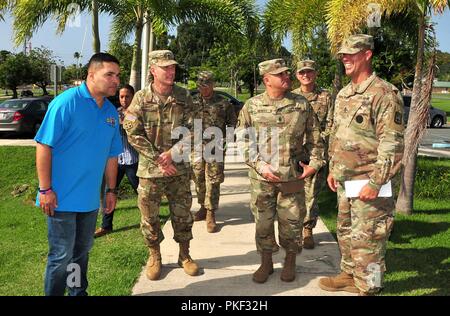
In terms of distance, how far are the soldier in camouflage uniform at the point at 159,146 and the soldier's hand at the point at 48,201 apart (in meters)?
1.12

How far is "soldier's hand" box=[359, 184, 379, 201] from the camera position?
10.8ft

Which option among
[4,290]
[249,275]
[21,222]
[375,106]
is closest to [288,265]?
[249,275]

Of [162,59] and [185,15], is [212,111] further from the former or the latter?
[185,15]

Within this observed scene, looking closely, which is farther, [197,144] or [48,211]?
[197,144]

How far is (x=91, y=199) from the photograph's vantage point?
10.1 feet

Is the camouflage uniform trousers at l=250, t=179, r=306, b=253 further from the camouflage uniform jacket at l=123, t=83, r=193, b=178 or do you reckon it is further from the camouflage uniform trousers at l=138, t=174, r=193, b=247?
the camouflage uniform jacket at l=123, t=83, r=193, b=178

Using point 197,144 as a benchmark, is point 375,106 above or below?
above

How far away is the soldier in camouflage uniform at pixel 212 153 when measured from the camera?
5.65 m

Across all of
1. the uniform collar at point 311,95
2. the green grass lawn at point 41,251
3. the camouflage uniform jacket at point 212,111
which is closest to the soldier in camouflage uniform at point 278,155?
the uniform collar at point 311,95

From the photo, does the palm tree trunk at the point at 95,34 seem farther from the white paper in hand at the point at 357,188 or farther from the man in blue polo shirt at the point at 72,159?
the white paper in hand at the point at 357,188

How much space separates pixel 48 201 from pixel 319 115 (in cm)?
338

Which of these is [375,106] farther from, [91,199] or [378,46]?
[378,46]

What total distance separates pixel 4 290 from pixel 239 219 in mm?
3109

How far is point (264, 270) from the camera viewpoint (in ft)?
13.1
